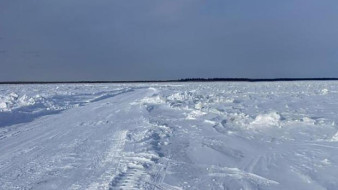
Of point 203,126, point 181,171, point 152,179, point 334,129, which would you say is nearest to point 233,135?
point 203,126

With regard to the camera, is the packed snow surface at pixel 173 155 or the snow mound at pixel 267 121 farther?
the snow mound at pixel 267 121

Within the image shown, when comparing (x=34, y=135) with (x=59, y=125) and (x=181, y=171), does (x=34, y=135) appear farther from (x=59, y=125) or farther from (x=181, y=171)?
(x=181, y=171)

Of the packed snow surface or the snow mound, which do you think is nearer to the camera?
the packed snow surface

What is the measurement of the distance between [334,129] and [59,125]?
782 cm

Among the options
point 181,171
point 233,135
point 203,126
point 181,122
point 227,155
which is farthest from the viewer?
point 181,122

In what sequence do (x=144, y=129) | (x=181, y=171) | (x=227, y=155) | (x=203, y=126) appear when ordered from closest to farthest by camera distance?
(x=181, y=171) < (x=227, y=155) < (x=144, y=129) < (x=203, y=126)

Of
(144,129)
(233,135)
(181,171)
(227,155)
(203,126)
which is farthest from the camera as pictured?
(203,126)

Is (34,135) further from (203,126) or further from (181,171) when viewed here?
(181,171)

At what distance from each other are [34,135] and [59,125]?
215 centimetres

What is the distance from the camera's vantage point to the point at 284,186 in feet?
17.5

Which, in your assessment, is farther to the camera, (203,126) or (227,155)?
(203,126)

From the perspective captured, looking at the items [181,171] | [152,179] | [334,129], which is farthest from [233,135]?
[152,179]

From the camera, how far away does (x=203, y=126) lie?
11641 millimetres

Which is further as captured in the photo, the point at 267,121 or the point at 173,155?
the point at 267,121
